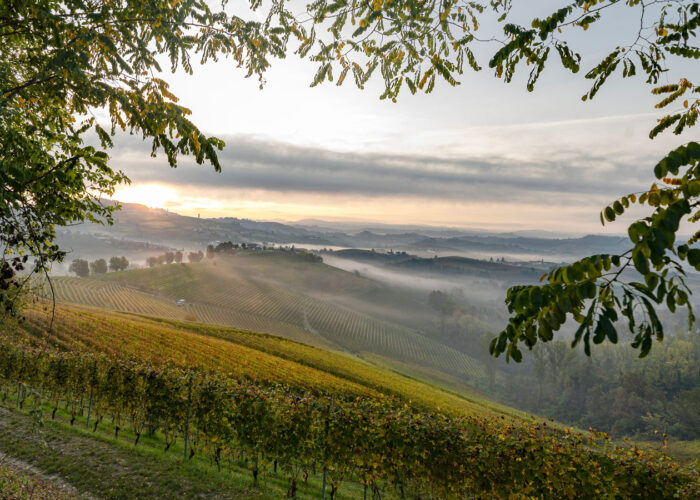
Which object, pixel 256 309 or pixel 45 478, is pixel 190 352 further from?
pixel 256 309

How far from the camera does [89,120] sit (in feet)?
19.6

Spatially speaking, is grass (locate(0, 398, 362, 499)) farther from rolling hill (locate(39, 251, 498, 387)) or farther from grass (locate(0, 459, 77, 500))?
rolling hill (locate(39, 251, 498, 387))

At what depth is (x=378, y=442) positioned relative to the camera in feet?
31.3

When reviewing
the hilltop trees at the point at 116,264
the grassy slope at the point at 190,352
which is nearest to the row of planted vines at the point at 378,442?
the grassy slope at the point at 190,352

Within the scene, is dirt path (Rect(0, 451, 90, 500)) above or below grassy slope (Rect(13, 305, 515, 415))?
above

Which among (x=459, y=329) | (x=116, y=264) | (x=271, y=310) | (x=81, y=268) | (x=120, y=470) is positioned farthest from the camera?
(x=459, y=329)

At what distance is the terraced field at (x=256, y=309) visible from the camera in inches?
3697

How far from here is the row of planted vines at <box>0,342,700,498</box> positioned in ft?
26.0

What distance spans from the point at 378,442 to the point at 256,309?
114 m

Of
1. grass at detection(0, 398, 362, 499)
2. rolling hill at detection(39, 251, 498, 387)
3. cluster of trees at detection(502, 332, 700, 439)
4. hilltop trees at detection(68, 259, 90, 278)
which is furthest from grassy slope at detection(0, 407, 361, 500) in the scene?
hilltop trees at detection(68, 259, 90, 278)

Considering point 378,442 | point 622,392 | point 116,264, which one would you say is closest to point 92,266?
point 116,264

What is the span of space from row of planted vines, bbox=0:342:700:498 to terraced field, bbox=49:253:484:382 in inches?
3106

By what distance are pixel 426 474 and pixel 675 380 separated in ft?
404

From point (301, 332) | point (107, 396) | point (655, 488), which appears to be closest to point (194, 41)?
point (655, 488)
